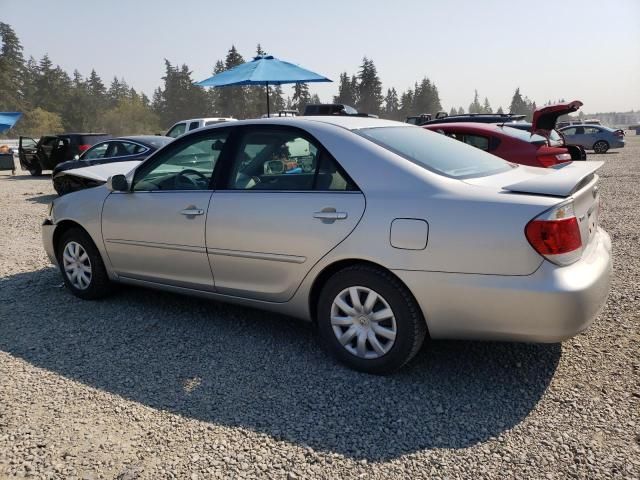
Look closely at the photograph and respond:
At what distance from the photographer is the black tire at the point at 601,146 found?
963 inches

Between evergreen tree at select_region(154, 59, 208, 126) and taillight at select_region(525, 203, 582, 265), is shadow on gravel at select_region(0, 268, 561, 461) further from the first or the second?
evergreen tree at select_region(154, 59, 208, 126)

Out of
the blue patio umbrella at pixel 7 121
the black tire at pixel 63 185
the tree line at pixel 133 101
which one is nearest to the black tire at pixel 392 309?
the black tire at pixel 63 185

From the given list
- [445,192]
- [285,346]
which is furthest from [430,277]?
[285,346]

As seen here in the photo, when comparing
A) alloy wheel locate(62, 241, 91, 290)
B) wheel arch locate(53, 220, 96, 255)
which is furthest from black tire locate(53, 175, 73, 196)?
alloy wheel locate(62, 241, 91, 290)

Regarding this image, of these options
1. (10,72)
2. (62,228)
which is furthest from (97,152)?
(10,72)

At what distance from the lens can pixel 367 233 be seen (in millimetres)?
2943

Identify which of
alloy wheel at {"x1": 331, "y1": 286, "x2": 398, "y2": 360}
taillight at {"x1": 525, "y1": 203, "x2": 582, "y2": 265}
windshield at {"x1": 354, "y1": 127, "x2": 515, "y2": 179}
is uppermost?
windshield at {"x1": 354, "y1": 127, "x2": 515, "y2": 179}

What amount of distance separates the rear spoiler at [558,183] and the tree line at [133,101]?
61.7 metres

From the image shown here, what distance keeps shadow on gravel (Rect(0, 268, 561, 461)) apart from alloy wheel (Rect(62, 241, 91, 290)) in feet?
0.90

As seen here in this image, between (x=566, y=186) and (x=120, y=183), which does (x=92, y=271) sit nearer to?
(x=120, y=183)

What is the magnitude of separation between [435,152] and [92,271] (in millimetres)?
3104

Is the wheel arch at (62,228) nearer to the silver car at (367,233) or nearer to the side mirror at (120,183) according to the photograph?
the silver car at (367,233)

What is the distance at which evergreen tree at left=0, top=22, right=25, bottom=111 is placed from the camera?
66875 mm

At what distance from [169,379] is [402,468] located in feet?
5.21
